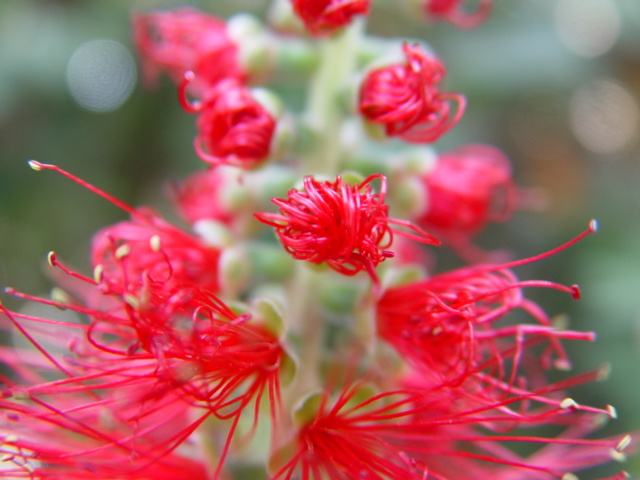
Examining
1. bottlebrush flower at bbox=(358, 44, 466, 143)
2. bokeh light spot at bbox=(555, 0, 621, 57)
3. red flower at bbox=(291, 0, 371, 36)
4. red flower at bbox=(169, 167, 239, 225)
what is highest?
bokeh light spot at bbox=(555, 0, 621, 57)

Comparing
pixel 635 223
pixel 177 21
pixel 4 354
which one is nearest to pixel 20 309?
pixel 4 354

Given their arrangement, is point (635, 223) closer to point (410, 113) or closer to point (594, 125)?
point (594, 125)

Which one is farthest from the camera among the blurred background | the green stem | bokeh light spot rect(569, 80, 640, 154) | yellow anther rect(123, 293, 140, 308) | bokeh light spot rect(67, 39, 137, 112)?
bokeh light spot rect(569, 80, 640, 154)

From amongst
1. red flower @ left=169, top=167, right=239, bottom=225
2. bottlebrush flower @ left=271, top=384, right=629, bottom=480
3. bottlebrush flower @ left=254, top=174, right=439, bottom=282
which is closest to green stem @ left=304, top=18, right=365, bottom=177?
red flower @ left=169, top=167, right=239, bottom=225

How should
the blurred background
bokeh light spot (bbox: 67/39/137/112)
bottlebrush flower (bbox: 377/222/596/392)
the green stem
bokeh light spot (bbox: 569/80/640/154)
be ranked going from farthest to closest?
bokeh light spot (bbox: 569/80/640/154)
bokeh light spot (bbox: 67/39/137/112)
the blurred background
the green stem
bottlebrush flower (bbox: 377/222/596/392)

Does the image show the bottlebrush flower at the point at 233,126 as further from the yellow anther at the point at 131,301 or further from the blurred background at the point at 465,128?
the blurred background at the point at 465,128

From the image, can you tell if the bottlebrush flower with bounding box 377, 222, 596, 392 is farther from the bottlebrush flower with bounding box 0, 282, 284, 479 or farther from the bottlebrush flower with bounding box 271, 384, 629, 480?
the bottlebrush flower with bounding box 0, 282, 284, 479

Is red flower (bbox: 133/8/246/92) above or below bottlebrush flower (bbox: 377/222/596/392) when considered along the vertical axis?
above
